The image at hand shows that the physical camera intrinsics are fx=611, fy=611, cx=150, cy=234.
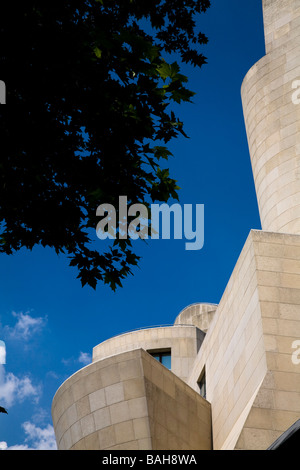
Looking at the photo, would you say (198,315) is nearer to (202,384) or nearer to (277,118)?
(202,384)

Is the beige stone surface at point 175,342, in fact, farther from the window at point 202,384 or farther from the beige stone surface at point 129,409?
the beige stone surface at point 129,409

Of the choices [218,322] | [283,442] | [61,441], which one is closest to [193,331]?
[218,322]

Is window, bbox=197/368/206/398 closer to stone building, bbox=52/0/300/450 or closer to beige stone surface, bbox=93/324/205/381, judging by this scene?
stone building, bbox=52/0/300/450

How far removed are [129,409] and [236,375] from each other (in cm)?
398

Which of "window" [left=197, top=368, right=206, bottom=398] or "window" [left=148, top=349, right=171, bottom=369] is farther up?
"window" [left=148, top=349, right=171, bottom=369]

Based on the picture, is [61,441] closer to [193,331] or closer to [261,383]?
[261,383]

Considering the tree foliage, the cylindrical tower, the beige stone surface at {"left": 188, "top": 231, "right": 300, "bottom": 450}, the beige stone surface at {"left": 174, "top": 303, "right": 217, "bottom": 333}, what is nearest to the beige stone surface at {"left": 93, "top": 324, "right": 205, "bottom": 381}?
the beige stone surface at {"left": 174, "top": 303, "right": 217, "bottom": 333}

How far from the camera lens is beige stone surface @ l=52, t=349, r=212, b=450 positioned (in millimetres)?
20922

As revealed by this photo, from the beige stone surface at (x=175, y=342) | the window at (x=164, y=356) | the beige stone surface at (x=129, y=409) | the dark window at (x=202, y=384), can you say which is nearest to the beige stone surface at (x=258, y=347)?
the beige stone surface at (x=129, y=409)

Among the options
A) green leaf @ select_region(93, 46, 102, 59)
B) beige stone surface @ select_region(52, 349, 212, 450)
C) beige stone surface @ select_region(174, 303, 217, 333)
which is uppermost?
beige stone surface @ select_region(174, 303, 217, 333)

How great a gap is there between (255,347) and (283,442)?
11741 mm

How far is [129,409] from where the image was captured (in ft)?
69.4

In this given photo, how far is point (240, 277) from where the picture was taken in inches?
896

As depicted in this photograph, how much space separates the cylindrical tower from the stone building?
0.07m
